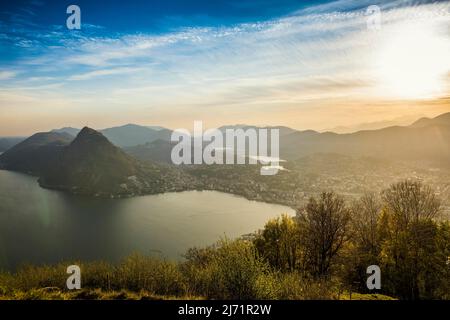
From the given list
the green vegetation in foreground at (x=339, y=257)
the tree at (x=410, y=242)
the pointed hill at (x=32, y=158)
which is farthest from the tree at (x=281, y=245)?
the pointed hill at (x=32, y=158)

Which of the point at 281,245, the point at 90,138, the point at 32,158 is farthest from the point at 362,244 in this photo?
the point at 32,158

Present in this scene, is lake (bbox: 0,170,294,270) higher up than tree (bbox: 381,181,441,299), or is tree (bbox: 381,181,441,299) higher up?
tree (bbox: 381,181,441,299)

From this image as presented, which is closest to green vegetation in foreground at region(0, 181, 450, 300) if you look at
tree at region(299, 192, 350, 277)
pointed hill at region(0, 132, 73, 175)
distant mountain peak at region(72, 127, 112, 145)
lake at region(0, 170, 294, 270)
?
tree at region(299, 192, 350, 277)

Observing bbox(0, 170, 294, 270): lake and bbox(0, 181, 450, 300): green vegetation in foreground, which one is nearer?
bbox(0, 181, 450, 300): green vegetation in foreground

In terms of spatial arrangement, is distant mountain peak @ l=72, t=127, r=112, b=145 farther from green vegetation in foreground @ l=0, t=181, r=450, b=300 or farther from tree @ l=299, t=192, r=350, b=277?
tree @ l=299, t=192, r=350, b=277

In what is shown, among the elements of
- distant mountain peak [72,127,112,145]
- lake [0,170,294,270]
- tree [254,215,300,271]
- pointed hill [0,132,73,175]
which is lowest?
lake [0,170,294,270]

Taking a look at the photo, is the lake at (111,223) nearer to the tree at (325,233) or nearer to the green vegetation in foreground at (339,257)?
the green vegetation in foreground at (339,257)
